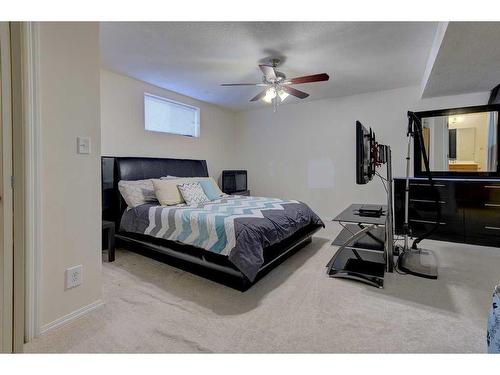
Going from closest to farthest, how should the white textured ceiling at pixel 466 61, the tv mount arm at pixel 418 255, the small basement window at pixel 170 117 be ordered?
the white textured ceiling at pixel 466 61 < the tv mount arm at pixel 418 255 < the small basement window at pixel 170 117

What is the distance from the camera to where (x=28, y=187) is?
4.70 feet

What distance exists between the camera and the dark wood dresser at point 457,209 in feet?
10.5

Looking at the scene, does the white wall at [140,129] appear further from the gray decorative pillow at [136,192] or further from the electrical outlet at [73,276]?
the electrical outlet at [73,276]

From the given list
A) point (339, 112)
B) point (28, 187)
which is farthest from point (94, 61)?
point (339, 112)

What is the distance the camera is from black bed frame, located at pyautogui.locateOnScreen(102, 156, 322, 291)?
2.23 m

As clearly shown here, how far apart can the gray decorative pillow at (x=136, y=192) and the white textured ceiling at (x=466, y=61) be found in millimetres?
3425

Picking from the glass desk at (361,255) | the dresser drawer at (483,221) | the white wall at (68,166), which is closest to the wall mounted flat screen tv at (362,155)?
the glass desk at (361,255)

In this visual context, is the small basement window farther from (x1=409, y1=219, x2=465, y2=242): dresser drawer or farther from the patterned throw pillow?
(x1=409, y1=219, x2=465, y2=242): dresser drawer

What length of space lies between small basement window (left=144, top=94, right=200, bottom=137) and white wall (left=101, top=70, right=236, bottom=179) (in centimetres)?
9

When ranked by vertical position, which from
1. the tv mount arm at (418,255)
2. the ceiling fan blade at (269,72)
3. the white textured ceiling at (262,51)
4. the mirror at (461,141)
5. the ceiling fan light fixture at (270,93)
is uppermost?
the white textured ceiling at (262,51)

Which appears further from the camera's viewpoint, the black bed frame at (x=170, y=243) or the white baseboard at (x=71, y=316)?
the black bed frame at (x=170, y=243)

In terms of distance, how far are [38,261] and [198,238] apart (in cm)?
114

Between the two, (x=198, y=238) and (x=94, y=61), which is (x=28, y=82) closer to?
(x=94, y=61)

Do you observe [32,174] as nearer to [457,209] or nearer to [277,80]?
[277,80]
